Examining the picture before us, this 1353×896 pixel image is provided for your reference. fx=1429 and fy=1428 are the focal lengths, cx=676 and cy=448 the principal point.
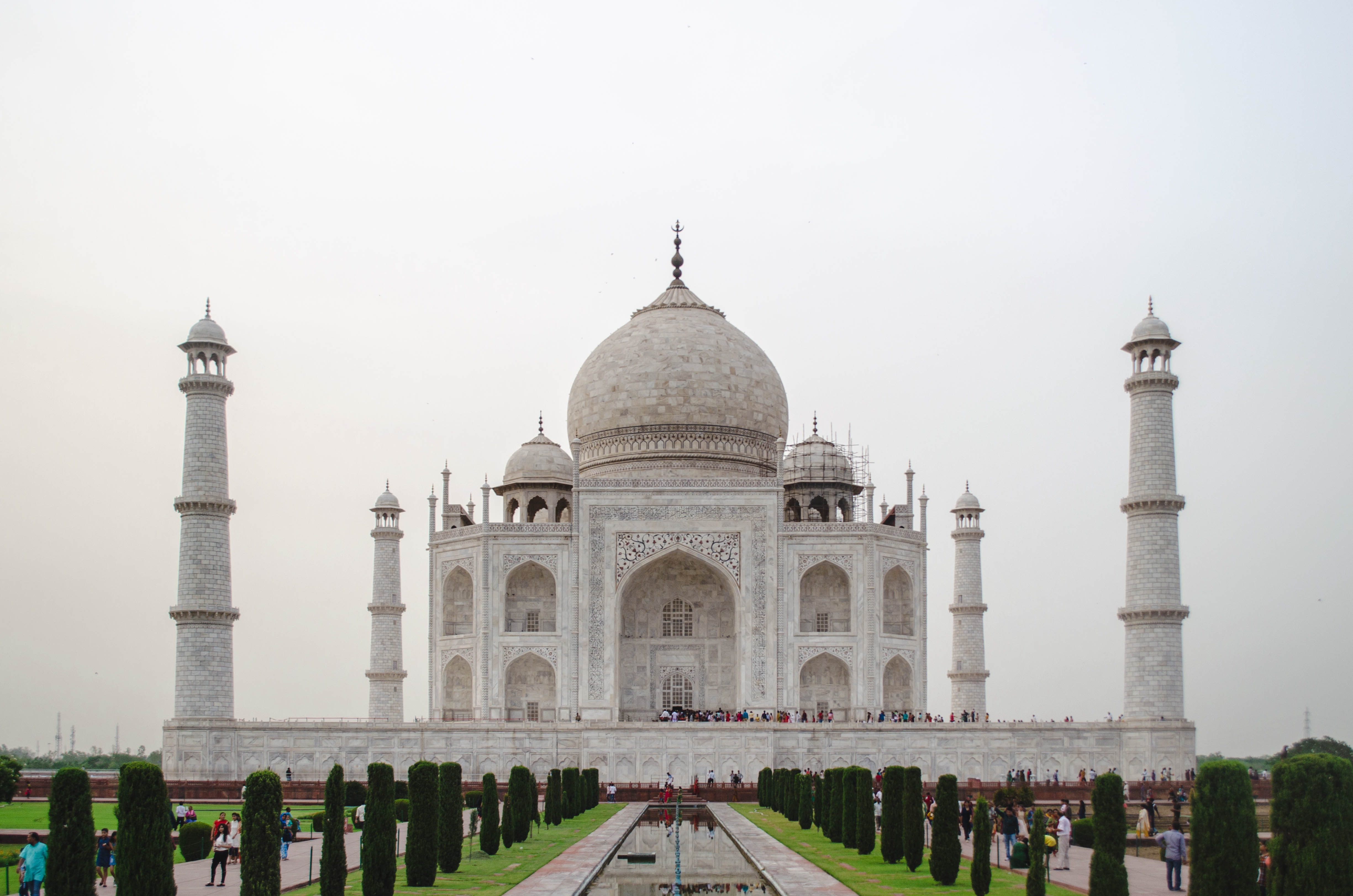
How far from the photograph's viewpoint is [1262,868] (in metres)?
11.3

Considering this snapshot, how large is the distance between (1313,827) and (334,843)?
6768 millimetres

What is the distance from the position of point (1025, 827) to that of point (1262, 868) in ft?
21.8

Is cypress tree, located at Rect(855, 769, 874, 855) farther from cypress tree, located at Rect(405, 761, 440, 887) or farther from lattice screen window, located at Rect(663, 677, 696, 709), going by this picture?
lattice screen window, located at Rect(663, 677, 696, 709)

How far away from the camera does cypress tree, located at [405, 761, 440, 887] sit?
12.5 metres

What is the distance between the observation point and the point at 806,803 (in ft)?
59.6

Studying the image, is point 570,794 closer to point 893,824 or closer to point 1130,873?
point 893,824

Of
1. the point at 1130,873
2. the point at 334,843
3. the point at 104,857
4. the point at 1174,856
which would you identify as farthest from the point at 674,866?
the point at 104,857

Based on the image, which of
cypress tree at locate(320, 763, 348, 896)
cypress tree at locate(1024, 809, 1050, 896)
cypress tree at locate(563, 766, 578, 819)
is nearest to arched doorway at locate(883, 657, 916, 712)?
cypress tree at locate(563, 766, 578, 819)


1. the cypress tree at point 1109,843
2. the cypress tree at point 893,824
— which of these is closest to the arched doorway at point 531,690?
the cypress tree at point 893,824

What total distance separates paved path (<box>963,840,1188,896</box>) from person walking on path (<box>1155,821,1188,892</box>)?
3.1 inches

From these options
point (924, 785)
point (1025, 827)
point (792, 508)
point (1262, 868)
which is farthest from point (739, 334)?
point (1262, 868)

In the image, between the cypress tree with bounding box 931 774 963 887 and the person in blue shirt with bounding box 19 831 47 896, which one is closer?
the person in blue shirt with bounding box 19 831 47 896

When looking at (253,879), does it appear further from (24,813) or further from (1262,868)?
(24,813)

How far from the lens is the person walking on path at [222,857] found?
12.9m
